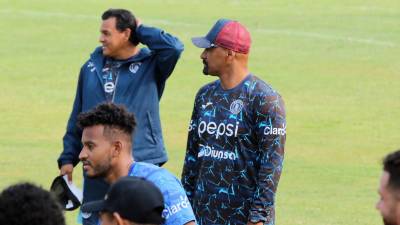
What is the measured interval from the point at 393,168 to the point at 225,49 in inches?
134

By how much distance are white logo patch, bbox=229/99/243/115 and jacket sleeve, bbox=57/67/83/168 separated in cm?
174

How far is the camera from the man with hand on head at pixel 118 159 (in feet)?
24.5

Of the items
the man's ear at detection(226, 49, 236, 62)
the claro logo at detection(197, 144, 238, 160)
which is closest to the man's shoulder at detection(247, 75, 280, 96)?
the man's ear at detection(226, 49, 236, 62)

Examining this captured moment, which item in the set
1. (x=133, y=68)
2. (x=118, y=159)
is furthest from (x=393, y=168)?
(x=133, y=68)

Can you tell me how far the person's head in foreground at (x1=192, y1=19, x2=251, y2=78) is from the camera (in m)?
9.04

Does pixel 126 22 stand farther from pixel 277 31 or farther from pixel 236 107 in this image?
pixel 277 31

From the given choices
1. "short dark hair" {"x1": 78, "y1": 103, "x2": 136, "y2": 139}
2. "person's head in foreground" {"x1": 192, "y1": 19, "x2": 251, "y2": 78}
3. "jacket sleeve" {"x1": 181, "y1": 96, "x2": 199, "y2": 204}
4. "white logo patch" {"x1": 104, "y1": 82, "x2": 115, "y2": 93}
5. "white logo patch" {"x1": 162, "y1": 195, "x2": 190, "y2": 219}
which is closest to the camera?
"white logo patch" {"x1": 162, "y1": 195, "x2": 190, "y2": 219}

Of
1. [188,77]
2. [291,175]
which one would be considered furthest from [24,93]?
[291,175]

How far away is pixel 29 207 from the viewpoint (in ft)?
16.9

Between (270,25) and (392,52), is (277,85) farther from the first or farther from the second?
(270,25)

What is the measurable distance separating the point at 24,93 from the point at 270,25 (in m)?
9.80

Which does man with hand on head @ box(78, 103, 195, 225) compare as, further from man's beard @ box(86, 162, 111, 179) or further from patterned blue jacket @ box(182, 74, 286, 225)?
patterned blue jacket @ box(182, 74, 286, 225)

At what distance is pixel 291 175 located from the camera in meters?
16.6

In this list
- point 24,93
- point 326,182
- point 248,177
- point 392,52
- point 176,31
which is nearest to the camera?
point 248,177
